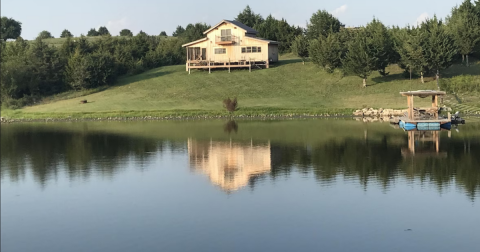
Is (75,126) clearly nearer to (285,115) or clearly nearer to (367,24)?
(285,115)

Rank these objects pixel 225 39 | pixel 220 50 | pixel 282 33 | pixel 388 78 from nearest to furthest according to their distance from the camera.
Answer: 1. pixel 388 78
2. pixel 225 39
3. pixel 220 50
4. pixel 282 33

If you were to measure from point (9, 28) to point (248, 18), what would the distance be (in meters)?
72.4

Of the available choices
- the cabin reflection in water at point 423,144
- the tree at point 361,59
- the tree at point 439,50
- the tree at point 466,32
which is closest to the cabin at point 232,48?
the tree at point 361,59

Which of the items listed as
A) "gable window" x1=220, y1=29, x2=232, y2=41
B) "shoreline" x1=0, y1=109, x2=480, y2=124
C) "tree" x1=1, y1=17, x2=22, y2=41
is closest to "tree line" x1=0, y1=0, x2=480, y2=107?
"shoreline" x1=0, y1=109, x2=480, y2=124

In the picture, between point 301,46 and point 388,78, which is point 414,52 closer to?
point 388,78

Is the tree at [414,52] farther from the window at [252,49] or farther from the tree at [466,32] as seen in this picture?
the window at [252,49]

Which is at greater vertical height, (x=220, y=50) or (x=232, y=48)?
(x=232, y=48)

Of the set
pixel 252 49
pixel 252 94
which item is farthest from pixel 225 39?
pixel 252 94

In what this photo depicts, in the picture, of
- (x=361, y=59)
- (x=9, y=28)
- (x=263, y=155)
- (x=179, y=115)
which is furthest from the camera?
(x=9, y=28)

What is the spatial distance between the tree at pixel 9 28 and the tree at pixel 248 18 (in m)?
69.5

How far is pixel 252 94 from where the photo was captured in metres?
74.6

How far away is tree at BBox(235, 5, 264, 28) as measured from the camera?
118719 mm

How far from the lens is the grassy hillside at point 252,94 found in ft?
221

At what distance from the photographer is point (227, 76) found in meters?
84.4
